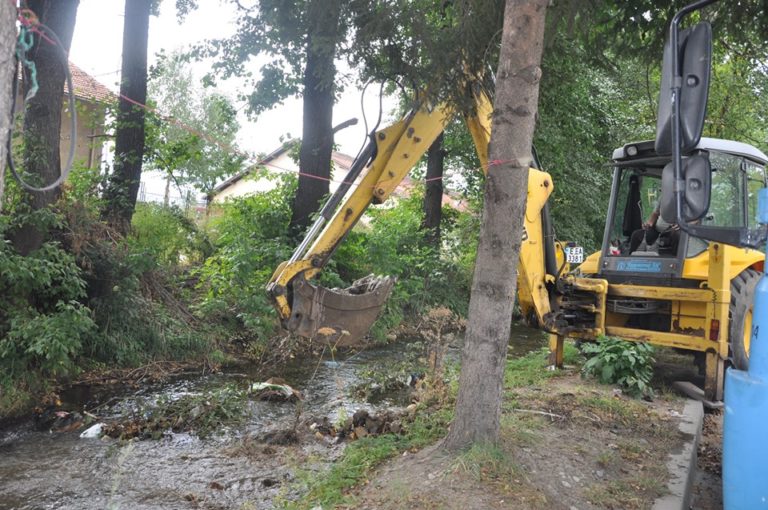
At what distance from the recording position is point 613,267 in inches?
320

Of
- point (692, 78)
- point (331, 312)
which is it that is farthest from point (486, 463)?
point (692, 78)

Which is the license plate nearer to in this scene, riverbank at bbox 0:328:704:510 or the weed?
riverbank at bbox 0:328:704:510

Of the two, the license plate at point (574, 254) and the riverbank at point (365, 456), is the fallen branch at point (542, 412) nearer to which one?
the riverbank at point (365, 456)

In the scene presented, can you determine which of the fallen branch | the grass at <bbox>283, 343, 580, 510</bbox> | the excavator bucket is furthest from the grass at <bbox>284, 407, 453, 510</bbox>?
the excavator bucket

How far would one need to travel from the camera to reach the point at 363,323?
20.6 feet

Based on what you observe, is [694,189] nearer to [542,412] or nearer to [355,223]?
[542,412]

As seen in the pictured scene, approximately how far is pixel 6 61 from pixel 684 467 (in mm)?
5027

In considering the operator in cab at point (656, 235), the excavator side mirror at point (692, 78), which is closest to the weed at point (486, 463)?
the excavator side mirror at point (692, 78)

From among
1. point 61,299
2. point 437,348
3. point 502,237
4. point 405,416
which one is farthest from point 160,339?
point 502,237

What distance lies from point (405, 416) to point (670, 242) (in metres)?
3.99

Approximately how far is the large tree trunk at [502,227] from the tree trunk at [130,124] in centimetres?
844

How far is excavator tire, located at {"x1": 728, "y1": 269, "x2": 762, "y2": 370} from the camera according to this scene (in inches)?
268

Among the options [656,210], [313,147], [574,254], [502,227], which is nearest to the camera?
[502,227]

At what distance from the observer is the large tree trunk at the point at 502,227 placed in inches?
171
